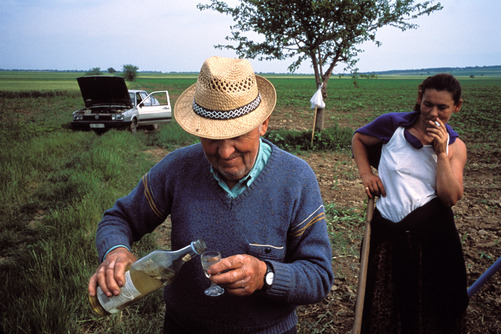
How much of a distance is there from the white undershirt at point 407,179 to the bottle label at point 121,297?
1.53 meters

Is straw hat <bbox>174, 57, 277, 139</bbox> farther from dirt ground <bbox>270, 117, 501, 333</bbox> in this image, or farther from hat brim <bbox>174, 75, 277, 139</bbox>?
dirt ground <bbox>270, 117, 501, 333</bbox>

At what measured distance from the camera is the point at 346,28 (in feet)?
31.3

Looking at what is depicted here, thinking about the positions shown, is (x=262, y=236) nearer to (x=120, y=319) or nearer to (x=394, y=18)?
(x=120, y=319)

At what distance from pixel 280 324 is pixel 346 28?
9891 mm

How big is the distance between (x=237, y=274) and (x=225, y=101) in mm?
650

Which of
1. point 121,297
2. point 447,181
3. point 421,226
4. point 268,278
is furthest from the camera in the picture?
point 421,226

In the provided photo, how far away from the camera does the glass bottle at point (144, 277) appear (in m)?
1.29

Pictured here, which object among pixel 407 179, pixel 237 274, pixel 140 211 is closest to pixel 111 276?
pixel 140 211

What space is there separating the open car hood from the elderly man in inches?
422

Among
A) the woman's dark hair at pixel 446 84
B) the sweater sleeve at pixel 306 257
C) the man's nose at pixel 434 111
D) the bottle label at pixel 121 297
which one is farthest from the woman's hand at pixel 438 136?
the bottle label at pixel 121 297

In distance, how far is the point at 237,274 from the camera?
1077mm

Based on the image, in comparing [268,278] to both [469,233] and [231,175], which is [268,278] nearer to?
[231,175]

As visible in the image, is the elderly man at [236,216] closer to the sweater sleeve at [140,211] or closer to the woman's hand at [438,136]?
→ the sweater sleeve at [140,211]

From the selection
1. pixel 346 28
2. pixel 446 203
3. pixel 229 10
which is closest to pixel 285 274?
pixel 446 203
